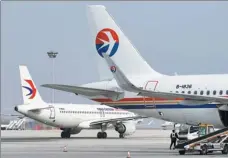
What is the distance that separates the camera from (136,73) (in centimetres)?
4578

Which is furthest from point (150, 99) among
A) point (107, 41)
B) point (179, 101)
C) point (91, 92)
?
point (107, 41)

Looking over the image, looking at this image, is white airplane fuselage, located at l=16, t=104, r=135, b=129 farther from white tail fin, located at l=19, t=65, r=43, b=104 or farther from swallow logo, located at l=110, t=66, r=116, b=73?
swallow logo, located at l=110, t=66, r=116, b=73

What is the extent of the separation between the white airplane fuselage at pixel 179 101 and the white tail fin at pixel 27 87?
25.8m

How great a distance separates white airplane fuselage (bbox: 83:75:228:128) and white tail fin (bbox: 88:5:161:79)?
3.13 ft

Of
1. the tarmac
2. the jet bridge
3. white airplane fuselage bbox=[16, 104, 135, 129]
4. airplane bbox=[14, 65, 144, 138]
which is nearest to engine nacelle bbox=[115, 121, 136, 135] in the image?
airplane bbox=[14, 65, 144, 138]

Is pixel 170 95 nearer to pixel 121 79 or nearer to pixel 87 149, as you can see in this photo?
pixel 121 79

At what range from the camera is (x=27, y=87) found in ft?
230

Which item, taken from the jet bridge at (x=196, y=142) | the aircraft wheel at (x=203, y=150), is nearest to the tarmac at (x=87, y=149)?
the aircraft wheel at (x=203, y=150)

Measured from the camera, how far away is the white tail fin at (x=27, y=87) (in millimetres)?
70000

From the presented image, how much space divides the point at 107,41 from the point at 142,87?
4055 millimetres

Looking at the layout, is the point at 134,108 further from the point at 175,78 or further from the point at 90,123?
the point at 90,123

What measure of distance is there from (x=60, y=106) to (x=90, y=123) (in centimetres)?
393

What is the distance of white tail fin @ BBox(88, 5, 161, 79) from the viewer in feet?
150

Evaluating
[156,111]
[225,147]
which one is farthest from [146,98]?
[225,147]
